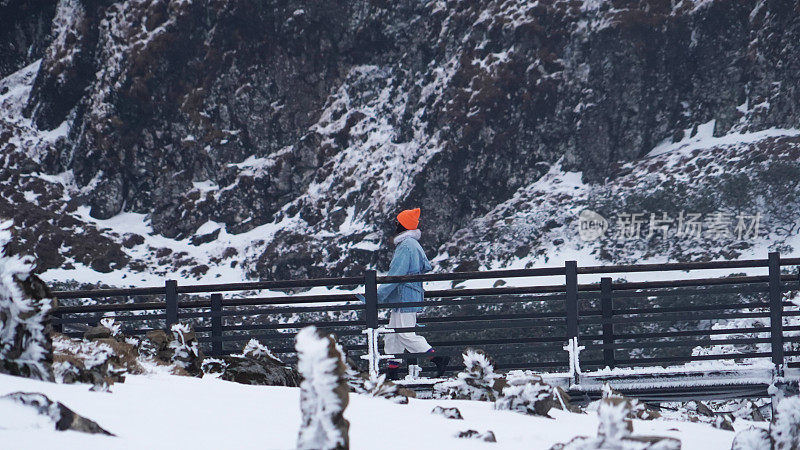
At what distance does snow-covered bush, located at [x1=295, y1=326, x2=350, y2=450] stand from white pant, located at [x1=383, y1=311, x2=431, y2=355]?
6.61 meters

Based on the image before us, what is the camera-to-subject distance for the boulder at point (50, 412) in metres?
3.46

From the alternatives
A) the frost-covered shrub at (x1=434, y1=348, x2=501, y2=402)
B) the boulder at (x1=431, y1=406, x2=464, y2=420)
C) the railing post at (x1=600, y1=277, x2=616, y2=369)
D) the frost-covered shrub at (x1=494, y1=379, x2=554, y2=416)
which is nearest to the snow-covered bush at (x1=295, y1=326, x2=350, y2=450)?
the boulder at (x1=431, y1=406, x2=464, y2=420)

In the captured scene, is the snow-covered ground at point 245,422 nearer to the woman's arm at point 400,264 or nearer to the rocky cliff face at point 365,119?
the woman's arm at point 400,264

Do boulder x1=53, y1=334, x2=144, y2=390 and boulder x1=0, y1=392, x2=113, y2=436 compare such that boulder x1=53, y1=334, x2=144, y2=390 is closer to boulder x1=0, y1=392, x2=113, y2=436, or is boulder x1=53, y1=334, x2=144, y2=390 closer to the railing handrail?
boulder x1=0, y1=392, x2=113, y2=436

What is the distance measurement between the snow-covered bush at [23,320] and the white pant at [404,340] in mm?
5458

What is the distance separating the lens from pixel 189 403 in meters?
4.70

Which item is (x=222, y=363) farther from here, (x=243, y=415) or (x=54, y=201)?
(x=54, y=201)

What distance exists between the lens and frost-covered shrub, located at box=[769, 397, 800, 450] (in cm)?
411

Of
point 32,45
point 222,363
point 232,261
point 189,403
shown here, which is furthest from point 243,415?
point 32,45

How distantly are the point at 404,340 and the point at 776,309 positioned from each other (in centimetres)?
409

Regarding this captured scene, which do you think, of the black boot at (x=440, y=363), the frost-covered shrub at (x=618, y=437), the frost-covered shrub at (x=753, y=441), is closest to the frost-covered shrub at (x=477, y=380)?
the frost-covered shrub at (x=753, y=441)

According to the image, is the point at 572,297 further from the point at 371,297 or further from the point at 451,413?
the point at 451,413

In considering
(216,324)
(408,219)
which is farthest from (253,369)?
(216,324)

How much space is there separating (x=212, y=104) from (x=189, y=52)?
2.27 meters
